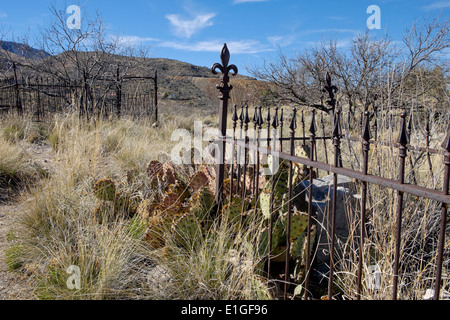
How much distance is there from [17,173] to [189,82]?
31629mm

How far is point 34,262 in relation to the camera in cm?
208

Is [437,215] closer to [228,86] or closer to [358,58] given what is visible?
[228,86]

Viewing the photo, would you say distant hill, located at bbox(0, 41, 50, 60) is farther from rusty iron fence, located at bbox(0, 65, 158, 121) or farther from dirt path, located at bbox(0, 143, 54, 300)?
dirt path, located at bbox(0, 143, 54, 300)

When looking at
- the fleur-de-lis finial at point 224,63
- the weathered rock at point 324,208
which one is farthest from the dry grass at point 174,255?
the fleur-de-lis finial at point 224,63

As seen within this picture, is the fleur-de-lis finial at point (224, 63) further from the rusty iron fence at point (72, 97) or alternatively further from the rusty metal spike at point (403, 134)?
the rusty iron fence at point (72, 97)

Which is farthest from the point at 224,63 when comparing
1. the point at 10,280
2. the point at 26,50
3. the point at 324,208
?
the point at 26,50

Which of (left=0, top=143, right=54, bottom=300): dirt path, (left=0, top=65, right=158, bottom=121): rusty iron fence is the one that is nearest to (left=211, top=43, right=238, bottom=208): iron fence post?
(left=0, top=143, right=54, bottom=300): dirt path

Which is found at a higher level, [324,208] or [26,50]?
[26,50]

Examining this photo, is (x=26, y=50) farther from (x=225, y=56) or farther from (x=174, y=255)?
(x=174, y=255)

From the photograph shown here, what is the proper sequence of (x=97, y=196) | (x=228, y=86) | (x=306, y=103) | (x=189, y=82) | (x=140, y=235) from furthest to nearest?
1. (x=189, y=82)
2. (x=306, y=103)
3. (x=97, y=196)
4. (x=228, y=86)
5. (x=140, y=235)

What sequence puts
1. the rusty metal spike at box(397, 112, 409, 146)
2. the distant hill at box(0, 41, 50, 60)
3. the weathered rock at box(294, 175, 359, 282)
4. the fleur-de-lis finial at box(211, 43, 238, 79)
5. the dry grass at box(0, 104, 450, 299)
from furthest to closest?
1. the distant hill at box(0, 41, 50, 60)
2. the fleur-de-lis finial at box(211, 43, 238, 79)
3. the weathered rock at box(294, 175, 359, 282)
4. the dry grass at box(0, 104, 450, 299)
5. the rusty metal spike at box(397, 112, 409, 146)

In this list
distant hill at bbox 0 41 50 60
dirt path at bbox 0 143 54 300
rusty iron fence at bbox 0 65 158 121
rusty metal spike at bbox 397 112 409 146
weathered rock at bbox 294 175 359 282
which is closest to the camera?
rusty metal spike at bbox 397 112 409 146
